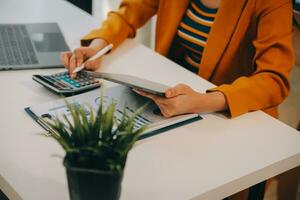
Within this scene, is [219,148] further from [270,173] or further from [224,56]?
[224,56]

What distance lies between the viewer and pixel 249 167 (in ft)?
3.36

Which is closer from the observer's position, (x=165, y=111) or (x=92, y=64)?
(x=165, y=111)

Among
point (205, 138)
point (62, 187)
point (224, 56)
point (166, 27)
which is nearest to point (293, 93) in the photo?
point (224, 56)

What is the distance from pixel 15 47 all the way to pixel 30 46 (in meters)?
0.04

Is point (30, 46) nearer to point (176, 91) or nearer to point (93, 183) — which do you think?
point (176, 91)

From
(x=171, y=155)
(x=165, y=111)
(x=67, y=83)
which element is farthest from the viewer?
(x=67, y=83)

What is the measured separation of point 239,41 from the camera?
1.48m

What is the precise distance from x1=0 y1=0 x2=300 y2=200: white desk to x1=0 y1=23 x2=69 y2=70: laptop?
42mm

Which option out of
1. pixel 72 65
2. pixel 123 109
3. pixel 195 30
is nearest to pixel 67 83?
pixel 72 65

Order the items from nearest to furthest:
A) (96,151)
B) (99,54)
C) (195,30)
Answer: (96,151), (99,54), (195,30)

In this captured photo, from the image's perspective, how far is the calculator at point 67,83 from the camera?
1.23m

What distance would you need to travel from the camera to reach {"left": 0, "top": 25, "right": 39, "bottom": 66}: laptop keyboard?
4.53ft

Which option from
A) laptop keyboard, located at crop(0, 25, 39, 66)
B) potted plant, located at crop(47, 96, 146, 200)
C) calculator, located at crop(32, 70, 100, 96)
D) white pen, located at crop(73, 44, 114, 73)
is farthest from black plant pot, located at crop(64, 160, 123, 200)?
laptop keyboard, located at crop(0, 25, 39, 66)

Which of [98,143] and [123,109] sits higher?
[98,143]
